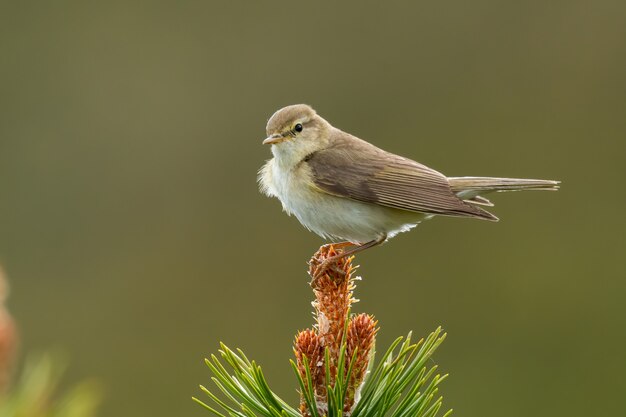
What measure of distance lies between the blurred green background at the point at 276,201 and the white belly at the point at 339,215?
305 cm

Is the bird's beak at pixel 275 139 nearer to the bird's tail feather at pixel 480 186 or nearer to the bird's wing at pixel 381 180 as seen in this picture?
the bird's wing at pixel 381 180

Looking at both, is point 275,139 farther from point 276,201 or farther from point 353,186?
point 276,201

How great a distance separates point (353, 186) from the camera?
468 centimetres

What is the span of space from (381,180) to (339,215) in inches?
15.0

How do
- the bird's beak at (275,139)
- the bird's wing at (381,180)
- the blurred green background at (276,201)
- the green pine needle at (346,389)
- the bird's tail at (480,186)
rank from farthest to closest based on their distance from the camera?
the blurred green background at (276,201) < the bird's beak at (275,139) < the bird's tail at (480,186) < the bird's wing at (381,180) < the green pine needle at (346,389)

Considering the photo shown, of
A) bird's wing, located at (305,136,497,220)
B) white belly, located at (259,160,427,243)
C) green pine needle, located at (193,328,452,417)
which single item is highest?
bird's wing, located at (305,136,497,220)

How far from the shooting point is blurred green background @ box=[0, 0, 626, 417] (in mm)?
7680

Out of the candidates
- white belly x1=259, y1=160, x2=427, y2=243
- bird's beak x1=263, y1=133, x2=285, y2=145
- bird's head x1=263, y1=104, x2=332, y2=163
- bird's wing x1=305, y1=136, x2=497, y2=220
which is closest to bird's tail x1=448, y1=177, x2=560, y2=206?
bird's wing x1=305, y1=136, x2=497, y2=220

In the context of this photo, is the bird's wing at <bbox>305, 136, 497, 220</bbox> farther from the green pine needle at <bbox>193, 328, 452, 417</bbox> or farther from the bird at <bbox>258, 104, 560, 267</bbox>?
the green pine needle at <bbox>193, 328, 452, 417</bbox>

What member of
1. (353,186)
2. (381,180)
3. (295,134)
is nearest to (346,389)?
(353,186)

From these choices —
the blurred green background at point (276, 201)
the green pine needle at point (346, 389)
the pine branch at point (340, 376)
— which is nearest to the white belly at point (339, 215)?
the pine branch at point (340, 376)

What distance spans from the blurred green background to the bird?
9.41 ft

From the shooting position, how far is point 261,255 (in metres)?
8.44

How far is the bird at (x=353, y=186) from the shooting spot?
14.8ft
